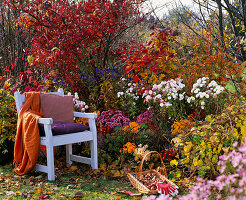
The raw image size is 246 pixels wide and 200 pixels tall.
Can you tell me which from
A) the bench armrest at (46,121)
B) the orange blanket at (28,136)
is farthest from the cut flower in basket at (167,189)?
the orange blanket at (28,136)

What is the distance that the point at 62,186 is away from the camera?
2994 mm

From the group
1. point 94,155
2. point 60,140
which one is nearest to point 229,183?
point 60,140

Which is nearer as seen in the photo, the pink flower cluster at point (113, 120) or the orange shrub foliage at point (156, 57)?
the pink flower cluster at point (113, 120)

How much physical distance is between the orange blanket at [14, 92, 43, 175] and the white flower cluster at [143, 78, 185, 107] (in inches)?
65.4

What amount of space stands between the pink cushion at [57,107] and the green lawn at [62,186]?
68 centimetres

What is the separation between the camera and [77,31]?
5.05 metres

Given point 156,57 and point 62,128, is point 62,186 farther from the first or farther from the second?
point 156,57

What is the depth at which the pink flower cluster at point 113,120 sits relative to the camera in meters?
4.23

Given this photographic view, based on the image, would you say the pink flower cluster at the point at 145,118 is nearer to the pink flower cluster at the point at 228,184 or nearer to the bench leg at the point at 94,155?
the bench leg at the point at 94,155

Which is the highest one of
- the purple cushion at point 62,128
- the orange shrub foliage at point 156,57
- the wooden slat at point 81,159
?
the orange shrub foliage at point 156,57

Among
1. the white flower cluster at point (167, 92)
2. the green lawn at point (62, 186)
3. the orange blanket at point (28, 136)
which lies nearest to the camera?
the green lawn at point (62, 186)

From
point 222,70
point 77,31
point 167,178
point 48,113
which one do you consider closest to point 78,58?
point 77,31

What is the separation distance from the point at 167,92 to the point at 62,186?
2080 millimetres

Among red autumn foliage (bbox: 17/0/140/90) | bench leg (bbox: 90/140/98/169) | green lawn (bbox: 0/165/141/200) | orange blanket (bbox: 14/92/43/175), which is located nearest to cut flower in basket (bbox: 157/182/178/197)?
green lawn (bbox: 0/165/141/200)
